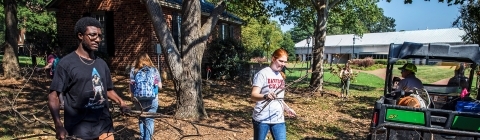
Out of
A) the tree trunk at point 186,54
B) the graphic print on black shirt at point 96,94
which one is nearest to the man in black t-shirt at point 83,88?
the graphic print on black shirt at point 96,94

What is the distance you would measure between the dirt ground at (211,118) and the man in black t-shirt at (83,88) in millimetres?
1295

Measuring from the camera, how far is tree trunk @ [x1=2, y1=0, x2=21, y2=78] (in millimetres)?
13188

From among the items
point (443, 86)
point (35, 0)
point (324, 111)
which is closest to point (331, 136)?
point (443, 86)

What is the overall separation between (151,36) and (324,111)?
26.6 feet

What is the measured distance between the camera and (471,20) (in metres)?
13.5

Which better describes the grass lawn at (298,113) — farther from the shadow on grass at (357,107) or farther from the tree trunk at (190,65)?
the tree trunk at (190,65)

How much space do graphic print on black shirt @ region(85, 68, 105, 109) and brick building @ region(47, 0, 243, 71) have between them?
11.8 metres

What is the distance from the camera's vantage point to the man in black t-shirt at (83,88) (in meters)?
2.98

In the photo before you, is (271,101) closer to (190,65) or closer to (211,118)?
(190,65)

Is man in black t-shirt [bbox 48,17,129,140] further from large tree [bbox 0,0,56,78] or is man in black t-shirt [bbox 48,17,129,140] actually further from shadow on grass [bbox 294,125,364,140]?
large tree [bbox 0,0,56,78]

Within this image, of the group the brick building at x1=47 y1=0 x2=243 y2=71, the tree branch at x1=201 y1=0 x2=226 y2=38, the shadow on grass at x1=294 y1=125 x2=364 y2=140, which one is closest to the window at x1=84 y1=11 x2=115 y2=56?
the brick building at x1=47 y1=0 x2=243 y2=71

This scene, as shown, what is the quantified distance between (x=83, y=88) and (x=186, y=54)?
14.5 feet

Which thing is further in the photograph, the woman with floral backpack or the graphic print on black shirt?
the woman with floral backpack

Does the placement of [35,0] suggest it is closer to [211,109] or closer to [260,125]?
[211,109]
